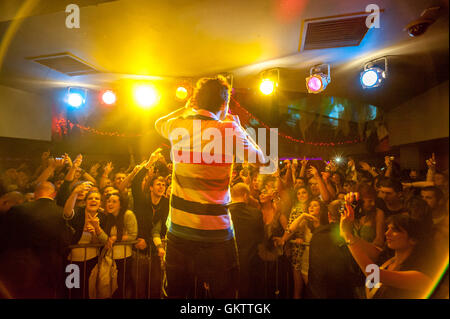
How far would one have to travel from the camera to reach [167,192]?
2.97 metres

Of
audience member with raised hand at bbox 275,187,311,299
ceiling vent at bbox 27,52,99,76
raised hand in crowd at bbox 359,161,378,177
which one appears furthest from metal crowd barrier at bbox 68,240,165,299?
raised hand in crowd at bbox 359,161,378,177

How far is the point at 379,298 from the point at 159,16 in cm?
316

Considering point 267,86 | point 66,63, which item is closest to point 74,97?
point 66,63

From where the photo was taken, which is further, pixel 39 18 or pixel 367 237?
pixel 367 237

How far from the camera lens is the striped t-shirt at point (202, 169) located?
1575mm

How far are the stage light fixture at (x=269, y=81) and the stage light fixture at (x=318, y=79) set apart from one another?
40 cm

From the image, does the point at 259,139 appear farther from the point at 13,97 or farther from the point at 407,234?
the point at 13,97

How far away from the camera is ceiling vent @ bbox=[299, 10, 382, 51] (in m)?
2.13

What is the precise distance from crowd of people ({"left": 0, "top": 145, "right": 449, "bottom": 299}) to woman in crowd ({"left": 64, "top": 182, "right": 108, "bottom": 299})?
0.03 ft

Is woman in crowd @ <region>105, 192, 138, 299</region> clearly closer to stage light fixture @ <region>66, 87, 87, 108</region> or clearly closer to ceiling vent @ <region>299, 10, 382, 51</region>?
stage light fixture @ <region>66, 87, 87, 108</region>

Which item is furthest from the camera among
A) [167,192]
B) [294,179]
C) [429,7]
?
[294,179]

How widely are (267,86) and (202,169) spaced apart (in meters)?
2.00
